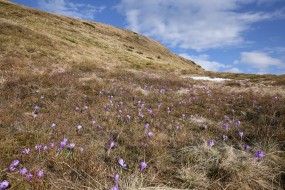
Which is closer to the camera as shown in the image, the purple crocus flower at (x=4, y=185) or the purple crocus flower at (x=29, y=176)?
the purple crocus flower at (x=4, y=185)

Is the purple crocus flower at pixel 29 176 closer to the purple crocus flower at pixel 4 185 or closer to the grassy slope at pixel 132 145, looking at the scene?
the grassy slope at pixel 132 145

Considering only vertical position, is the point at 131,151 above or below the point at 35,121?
below

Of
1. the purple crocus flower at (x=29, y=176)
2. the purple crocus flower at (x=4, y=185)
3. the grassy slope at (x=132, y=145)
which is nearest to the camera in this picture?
the purple crocus flower at (x=4, y=185)

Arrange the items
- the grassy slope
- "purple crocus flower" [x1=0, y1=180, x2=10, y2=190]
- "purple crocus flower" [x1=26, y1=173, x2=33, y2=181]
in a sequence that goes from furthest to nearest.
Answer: the grassy slope < "purple crocus flower" [x1=26, y1=173, x2=33, y2=181] < "purple crocus flower" [x1=0, y1=180, x2=10, y2=190]

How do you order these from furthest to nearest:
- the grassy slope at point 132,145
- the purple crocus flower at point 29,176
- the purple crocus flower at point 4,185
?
the grassy slope at point 132,145 < the purple crocus flower at point 29,176 < the purple crocus flower at point 4,185

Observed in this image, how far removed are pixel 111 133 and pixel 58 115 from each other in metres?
1.68

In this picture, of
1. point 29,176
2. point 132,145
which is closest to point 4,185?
point 29,176

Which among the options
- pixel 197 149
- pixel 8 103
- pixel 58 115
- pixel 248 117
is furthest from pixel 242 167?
pixel 8 103

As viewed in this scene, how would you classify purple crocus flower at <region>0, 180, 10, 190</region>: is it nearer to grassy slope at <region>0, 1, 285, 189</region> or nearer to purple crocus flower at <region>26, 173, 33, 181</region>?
grassy slope at <region>0, 1, 285, 189</region>

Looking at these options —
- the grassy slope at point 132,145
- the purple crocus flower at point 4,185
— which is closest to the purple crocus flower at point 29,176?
the grassy slope at point 132,145

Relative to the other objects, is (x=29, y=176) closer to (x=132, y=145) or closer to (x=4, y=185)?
(x=4, y=185)

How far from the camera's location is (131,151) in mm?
3689

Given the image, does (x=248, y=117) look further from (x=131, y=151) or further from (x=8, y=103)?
(x=8, y=103)

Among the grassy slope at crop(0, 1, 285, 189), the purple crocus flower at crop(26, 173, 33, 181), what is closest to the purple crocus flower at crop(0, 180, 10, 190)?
the grassy slope at crop(0, 1, 285, 189)
